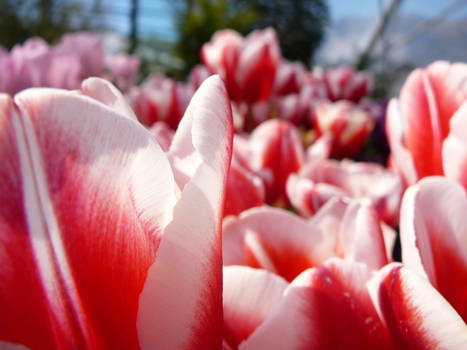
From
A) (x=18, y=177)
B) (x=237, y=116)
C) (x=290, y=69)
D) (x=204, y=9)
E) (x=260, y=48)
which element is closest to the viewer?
(x=18, y=177)

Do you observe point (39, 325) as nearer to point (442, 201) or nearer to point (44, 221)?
point (44, 221)

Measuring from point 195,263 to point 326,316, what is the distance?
6cm

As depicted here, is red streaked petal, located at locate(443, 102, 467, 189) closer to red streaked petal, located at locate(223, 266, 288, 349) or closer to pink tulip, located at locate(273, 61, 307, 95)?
red streaked petal, located at locate(223, 266, 288, 349)

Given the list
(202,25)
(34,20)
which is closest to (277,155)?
(34,20)

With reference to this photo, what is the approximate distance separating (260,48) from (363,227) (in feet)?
2.12

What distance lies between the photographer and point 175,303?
0.51 feet

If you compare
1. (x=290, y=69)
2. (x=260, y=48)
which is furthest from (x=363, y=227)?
(x=290, y=69)

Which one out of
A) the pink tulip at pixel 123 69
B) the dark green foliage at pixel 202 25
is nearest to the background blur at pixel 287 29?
the dark green foliage at pixel 202 25

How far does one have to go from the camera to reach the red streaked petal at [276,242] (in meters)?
0.24

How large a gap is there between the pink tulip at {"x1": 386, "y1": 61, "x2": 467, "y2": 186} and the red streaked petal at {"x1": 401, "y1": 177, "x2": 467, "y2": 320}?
48 millimetres

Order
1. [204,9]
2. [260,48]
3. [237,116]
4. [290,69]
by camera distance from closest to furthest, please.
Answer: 1. [260,48]
2. [237,116]
3. [290,69]
4. [204,9]

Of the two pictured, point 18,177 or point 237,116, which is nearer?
point 18,177

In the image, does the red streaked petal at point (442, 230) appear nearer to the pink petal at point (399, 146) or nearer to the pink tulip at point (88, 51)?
the pink petal at point (399, 146)

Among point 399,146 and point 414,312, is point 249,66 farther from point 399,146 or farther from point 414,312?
point 414,312
